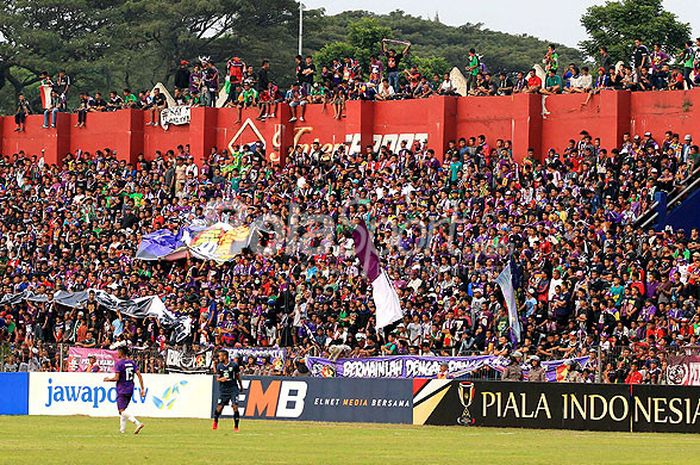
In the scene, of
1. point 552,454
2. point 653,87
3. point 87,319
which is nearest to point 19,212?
point 87,319

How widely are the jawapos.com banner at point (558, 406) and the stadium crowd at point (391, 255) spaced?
3.75 ft

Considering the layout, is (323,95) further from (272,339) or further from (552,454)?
(552,454)

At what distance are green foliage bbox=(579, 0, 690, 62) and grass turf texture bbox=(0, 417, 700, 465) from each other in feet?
161

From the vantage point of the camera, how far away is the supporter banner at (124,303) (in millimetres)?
46938

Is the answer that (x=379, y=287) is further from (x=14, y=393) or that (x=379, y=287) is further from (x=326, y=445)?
(x=326, y=445)

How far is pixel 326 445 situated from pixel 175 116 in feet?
110

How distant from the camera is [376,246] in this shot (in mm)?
45375

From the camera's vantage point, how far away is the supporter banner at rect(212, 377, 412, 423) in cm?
3925

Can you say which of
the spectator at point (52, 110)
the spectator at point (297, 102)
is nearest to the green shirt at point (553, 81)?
the spectator at point (297, 102)

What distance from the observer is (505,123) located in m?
51.0

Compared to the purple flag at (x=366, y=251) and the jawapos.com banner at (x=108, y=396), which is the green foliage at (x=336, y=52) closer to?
the purple flag at (x=366, y=251)

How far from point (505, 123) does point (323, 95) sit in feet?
25.7

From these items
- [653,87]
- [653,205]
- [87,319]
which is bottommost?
[87,319]

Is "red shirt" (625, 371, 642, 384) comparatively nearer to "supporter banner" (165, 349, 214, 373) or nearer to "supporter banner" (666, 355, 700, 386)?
"supporter banner" (666, 355, 700, 386)
